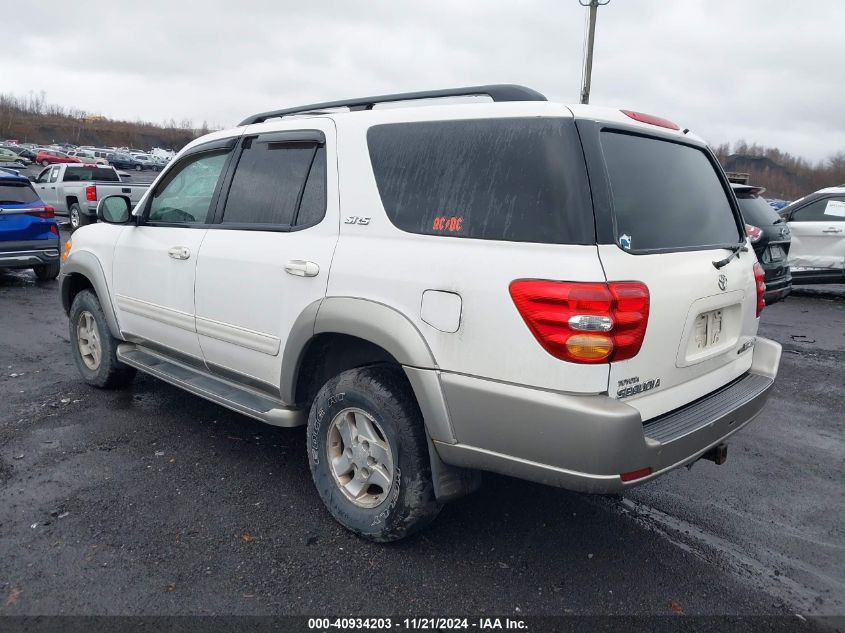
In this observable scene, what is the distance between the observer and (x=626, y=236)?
8.37 ft

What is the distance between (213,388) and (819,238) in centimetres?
1014

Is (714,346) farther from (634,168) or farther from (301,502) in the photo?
(301,502)

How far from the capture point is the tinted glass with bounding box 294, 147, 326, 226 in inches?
129

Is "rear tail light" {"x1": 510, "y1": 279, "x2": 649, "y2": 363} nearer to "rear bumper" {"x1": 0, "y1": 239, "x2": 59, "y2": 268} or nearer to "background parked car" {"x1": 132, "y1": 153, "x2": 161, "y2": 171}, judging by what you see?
"rear bumper" {"x1": 0, "y1": 239, "x2": 59, "y2": 268}

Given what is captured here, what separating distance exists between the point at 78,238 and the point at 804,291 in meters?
11.5

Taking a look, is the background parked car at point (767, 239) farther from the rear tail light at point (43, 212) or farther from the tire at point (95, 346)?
the rear tail light at point (43, 212)

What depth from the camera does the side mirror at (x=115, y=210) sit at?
14.7 ft

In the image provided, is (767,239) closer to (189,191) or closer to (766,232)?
(766,232)

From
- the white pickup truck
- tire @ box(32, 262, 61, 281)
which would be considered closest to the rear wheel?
the white pickup truck

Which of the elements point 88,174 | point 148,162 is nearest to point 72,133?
point 148,162

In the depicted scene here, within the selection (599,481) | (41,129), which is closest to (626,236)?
(599,481)

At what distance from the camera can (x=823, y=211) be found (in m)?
10.6

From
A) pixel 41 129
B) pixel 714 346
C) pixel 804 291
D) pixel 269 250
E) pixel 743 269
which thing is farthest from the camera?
pixel 41 129

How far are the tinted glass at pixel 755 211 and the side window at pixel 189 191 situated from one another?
251 inches
